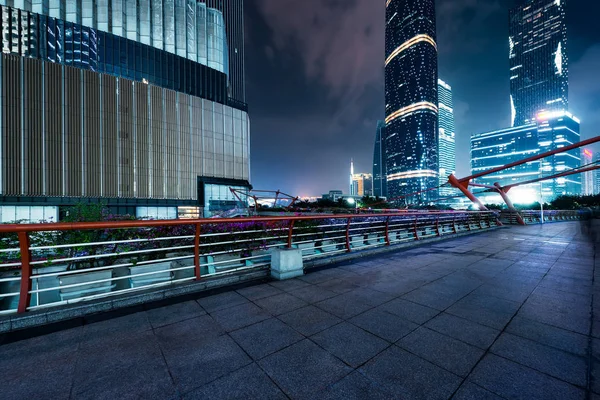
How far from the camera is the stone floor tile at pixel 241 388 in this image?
6.91 feet

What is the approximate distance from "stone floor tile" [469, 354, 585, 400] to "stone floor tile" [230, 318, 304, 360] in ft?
6.36

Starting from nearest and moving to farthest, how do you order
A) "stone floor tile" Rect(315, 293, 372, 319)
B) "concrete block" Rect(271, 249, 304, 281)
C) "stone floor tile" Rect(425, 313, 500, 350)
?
1. "stone floor tile" Rect(425, 313, 500, 350)
2. "stone floor tile" Rect(315, 293, 372, 319)
3. "concrete block" Rect(271, 249, 304, 281)

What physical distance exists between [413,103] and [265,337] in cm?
21531

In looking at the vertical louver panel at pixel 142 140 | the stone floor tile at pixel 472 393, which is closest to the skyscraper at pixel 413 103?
the vertical louver panel at pixel 142 140

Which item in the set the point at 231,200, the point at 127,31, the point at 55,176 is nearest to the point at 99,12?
the point at 127,31

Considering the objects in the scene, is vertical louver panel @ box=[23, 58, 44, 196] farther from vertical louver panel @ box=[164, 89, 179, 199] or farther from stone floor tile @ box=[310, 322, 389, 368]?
stone floor tile @ box=[310, 322, 389, 368]

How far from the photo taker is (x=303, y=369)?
8.14 feet

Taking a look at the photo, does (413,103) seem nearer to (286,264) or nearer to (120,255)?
(286,264)

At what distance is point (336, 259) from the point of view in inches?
275

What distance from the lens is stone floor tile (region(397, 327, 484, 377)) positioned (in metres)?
2.50

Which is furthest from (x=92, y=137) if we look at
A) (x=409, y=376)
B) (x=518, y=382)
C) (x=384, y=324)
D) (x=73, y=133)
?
(x=518, y=382)

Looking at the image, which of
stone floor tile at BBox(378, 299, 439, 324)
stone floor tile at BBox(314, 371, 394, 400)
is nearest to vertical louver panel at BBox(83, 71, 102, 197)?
stone floor tile at BBox(378, 299, 439, 324)

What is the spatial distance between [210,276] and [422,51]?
234m

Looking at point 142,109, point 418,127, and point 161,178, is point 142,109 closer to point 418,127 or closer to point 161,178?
point 161,178
